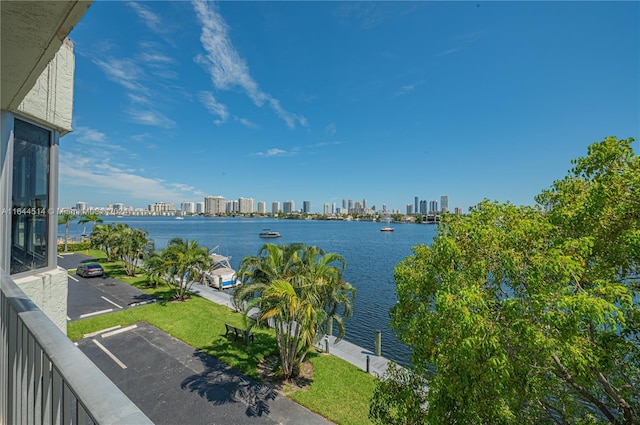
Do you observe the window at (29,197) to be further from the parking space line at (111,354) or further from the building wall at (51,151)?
the parking space line at (111,354)

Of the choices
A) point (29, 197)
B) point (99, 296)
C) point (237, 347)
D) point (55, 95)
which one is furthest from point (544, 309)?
point (99, 296)

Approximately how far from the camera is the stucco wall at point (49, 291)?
3882mm

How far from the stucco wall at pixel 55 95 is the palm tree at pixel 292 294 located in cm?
640

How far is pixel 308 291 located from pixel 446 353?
545 cm

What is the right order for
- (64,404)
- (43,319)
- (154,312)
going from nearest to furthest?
1. (64,404)
2. (43,319)
3. (154,312)

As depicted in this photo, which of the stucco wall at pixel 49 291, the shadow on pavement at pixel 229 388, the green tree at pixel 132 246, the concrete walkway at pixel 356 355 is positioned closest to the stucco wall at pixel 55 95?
the stucco wall at pixel 49 291

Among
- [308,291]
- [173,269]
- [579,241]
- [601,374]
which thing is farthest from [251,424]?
[173,269]

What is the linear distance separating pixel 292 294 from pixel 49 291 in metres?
6.03

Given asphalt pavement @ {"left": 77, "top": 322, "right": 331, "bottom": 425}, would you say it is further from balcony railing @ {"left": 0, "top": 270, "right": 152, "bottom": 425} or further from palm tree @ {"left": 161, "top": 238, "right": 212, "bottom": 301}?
balcony railing @ {"left": 0, "top": 270, "right": 152, "bottom": 425}

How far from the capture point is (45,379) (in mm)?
1345

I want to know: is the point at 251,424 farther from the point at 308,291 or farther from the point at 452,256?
the point at 452,256

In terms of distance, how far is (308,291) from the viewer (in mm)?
9875

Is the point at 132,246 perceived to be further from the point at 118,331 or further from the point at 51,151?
the point at 51,151

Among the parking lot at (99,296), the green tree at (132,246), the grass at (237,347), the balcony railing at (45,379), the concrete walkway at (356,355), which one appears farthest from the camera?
the green tree at (132,246)
